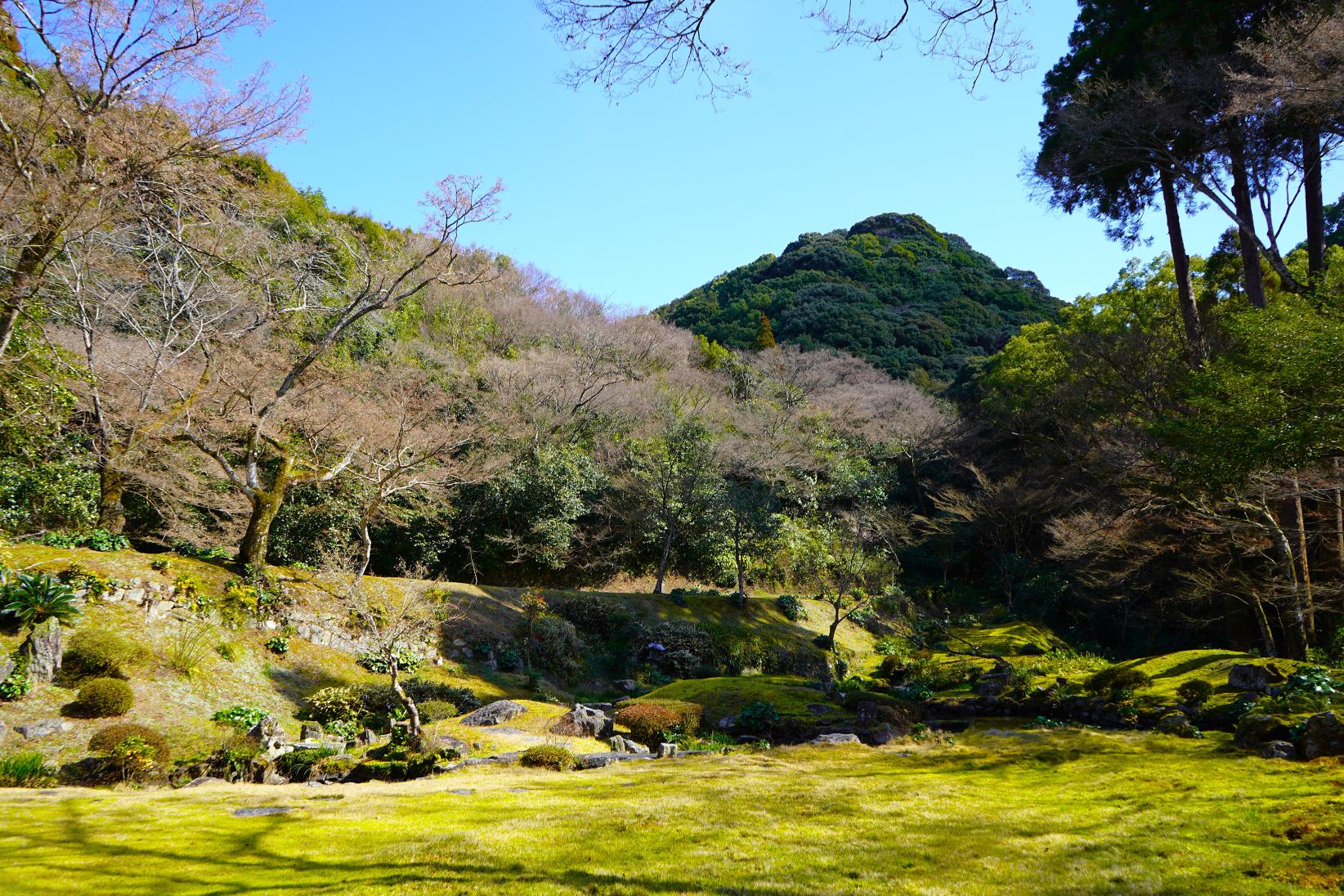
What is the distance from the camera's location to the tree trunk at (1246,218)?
49.8ft

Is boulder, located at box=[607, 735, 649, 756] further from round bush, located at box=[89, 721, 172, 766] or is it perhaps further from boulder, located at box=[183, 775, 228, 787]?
round bush, located at box=[89, 721, 172, 766]

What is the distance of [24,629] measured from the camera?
9578mm

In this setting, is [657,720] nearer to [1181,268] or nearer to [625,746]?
[625,746]

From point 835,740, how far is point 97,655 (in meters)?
11.4

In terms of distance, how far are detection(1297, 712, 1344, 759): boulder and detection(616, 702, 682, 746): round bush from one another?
8338 mm

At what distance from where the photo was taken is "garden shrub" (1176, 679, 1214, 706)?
11.4 metres

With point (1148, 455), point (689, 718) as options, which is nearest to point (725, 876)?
point (689, 718)

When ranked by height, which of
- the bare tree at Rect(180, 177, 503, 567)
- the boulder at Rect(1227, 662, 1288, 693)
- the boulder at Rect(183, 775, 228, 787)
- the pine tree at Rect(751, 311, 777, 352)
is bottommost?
the boulder at Rect(1227, 662, 1288, 693)

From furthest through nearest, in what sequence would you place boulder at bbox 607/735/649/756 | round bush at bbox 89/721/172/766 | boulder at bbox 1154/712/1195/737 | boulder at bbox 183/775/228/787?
boulder at bbox 607/735/649/756 < boulder at bbox 1154/712/1195/737 < round bush at bbox 89/721/172/766 < boulder at bbox 183/775/228/787

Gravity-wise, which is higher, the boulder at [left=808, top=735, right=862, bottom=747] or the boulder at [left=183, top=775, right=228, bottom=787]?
the boulder at [left=183, top=775, right=228, bottom=787]

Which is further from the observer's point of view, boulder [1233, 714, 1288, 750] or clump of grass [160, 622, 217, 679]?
clump of grass [160, 622, 217, 679]

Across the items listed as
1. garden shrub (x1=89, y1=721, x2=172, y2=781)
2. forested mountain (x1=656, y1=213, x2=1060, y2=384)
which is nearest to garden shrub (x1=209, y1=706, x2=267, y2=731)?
garden shrub (x1=89, y1=721, x2=172, y2=781)

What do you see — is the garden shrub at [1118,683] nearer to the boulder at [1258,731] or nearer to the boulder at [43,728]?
the boulder at [1258,731]

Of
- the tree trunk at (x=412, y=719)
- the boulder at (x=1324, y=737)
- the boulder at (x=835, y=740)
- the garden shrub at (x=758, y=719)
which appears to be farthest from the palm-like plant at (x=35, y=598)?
the boulder at (x=1324, y=737)
